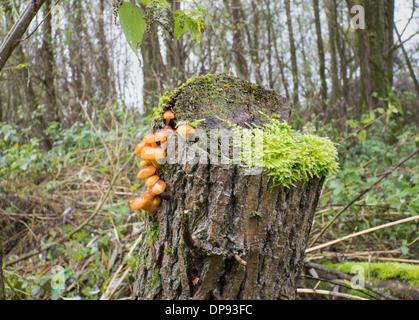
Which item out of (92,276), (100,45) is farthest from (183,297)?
(100,45)

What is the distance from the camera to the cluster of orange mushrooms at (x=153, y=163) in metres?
1.41

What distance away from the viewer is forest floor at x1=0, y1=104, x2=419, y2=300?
242 centimetres

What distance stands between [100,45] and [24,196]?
4615 millimetres

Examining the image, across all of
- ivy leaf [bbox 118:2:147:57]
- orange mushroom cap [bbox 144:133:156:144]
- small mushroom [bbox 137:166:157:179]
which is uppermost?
ivy leaf [bbox 118:2:147:57]

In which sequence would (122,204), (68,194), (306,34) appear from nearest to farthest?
(122,204), (68,194), (306,34)

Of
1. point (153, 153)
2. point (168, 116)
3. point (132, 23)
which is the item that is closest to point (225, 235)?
point (153, 153)

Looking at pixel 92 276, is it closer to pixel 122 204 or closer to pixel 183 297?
pixel 122 204

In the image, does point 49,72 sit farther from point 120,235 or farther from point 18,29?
point 18,29

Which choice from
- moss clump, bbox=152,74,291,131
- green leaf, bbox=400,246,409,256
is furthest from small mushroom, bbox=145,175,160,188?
green leaf, bbox=400,246,409,256

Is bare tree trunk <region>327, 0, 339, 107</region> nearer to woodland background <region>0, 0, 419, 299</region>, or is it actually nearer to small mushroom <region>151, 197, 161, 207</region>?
woodland background <region>0, 0, 419, 299</region>

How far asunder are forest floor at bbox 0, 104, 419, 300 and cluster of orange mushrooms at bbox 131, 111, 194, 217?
1.10 m

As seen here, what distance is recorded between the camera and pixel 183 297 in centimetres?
135

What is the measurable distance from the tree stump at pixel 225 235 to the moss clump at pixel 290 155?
0.05 m

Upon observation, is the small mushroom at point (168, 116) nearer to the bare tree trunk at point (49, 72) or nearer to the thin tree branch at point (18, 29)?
the thin tree branch at point (18, 29)
